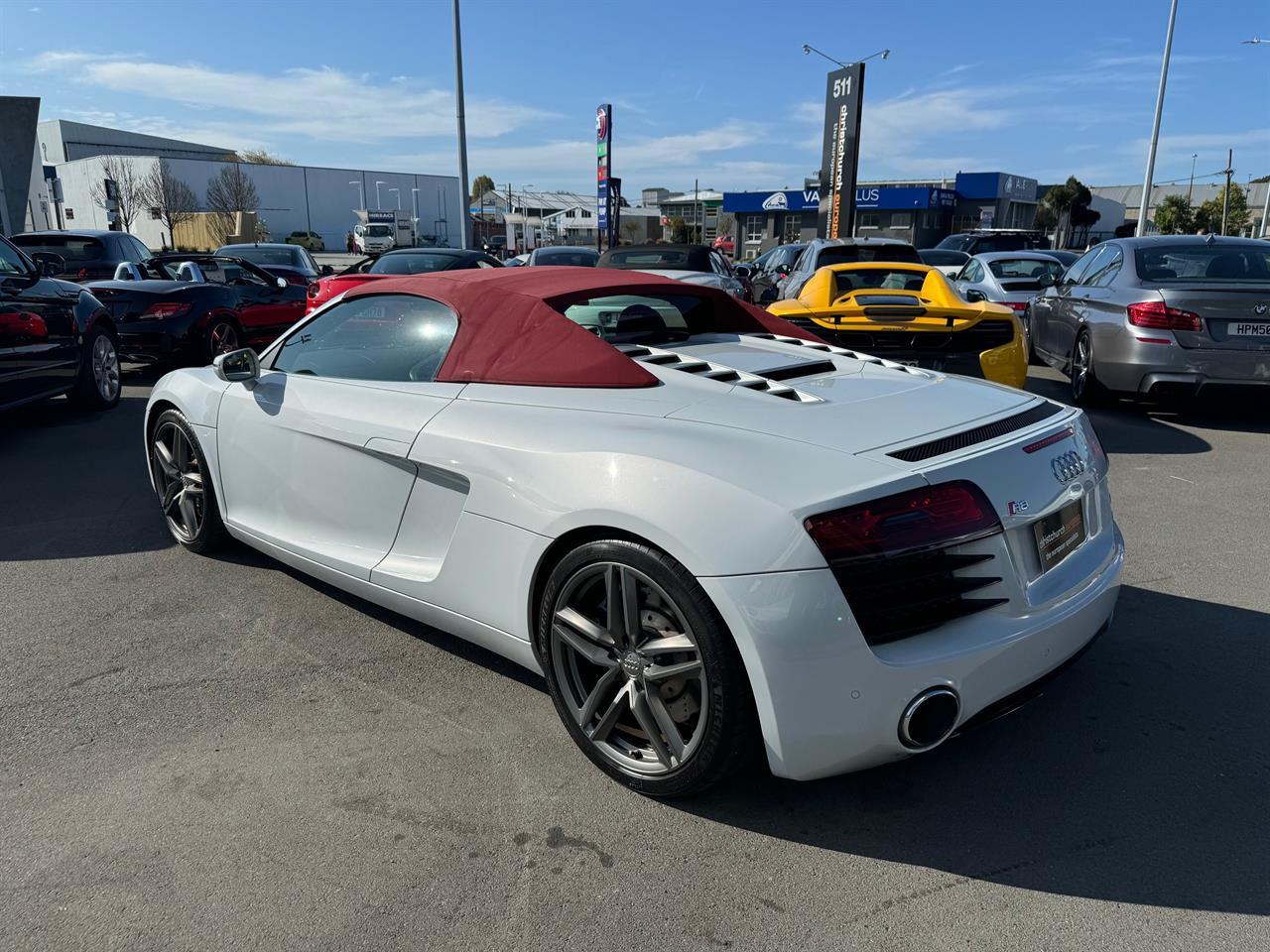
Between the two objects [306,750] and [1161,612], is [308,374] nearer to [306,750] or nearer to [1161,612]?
[306,750]

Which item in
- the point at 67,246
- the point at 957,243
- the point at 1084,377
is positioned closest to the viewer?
the point at 1084,377


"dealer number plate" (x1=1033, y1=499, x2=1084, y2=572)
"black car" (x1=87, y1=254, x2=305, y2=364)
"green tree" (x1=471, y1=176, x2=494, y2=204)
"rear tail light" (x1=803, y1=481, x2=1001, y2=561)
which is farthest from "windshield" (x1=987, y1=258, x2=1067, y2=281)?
"green tree" (x1=471, y1=176, x2=494, y2=204)

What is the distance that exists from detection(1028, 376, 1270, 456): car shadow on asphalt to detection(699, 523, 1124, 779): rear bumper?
507 centimetres

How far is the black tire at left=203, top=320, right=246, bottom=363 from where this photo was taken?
943cm

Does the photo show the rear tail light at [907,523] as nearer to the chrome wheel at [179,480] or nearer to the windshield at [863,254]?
the chrome wheel at [179,480]

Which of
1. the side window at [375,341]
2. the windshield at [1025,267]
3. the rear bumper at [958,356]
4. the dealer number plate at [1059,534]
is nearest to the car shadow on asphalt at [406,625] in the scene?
the side window at [375,341]

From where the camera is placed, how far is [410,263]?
12.2m

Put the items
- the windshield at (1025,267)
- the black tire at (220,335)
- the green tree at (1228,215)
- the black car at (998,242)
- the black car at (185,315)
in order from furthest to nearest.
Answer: the green tree at (1228,215), the black car at (998,242), the windshield at (1025,267), the black tire at (220,335), the black car at (185,315)

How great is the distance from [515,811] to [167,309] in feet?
27.6

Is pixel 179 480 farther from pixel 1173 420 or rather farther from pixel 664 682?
pixel 1173 420

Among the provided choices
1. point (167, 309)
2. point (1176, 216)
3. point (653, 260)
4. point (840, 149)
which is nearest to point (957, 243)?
point (840, 149)

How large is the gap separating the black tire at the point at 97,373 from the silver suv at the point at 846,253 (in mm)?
6863

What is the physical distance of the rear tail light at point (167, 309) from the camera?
915 centimetres

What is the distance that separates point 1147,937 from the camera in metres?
2.02
